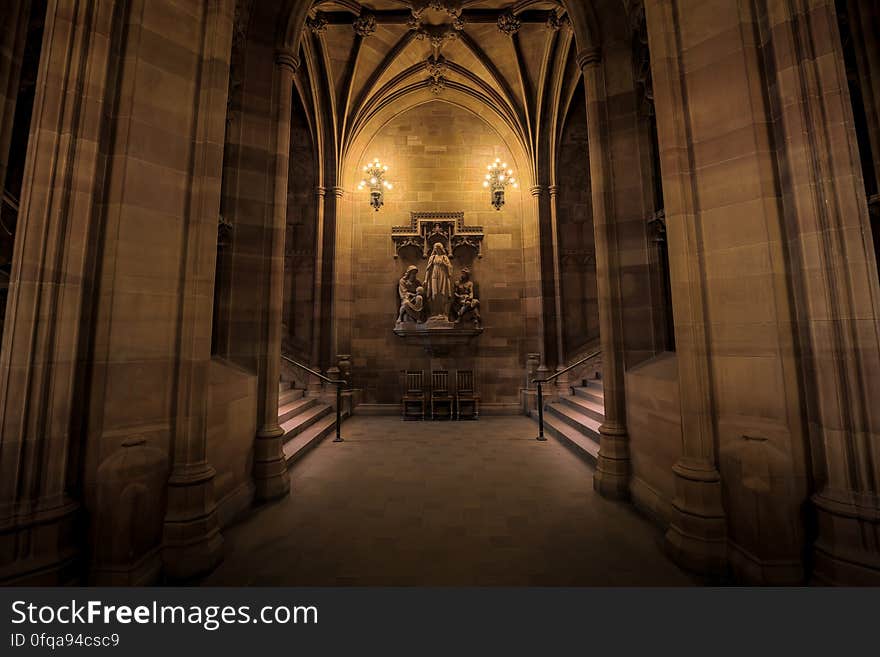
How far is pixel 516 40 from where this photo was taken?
866cm

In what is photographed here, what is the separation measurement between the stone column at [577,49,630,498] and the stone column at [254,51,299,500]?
372cm

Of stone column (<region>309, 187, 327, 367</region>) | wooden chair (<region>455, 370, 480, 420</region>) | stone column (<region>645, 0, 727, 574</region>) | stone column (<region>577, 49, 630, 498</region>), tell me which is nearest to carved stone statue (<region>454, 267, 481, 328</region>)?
wooden chair (<region>455, 370, 480, 420</region>)

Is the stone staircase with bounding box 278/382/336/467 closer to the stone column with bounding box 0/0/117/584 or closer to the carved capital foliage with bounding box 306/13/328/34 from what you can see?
the stone column with bounding box 0/0/117/584

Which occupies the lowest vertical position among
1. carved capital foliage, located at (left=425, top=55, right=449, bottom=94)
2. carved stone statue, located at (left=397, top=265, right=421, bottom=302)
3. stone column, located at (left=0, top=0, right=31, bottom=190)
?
carved stone statue, located at (left=397, top=265, right=421, bottom=302)

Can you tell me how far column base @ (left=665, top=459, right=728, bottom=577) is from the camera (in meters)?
2.48

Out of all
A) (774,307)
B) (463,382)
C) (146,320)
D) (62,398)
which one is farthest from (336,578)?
(463,382)

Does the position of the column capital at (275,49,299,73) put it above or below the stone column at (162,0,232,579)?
above

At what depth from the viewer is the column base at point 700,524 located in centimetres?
248

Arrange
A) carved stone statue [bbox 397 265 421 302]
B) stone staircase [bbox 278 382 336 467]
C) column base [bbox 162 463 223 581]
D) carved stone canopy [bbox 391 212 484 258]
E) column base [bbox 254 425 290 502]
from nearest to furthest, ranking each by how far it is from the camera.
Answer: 1. column base [bbox 162 463 223 581]
2. column base [bbox 254 425 290 502]
3. stone staircase [bbox 278 382 336 467]
4. carved stone statue [bbox 397 265 421 302]
5. carved stone canopy [bbox 391 212 484 258]

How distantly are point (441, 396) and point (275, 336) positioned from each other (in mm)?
5423

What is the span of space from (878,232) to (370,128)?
1033 centimetres

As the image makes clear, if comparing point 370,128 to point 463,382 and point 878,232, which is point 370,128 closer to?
point 463,382

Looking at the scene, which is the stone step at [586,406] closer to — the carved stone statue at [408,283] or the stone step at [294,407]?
the carved stone statue at [408,283]

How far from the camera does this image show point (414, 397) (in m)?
8.58
